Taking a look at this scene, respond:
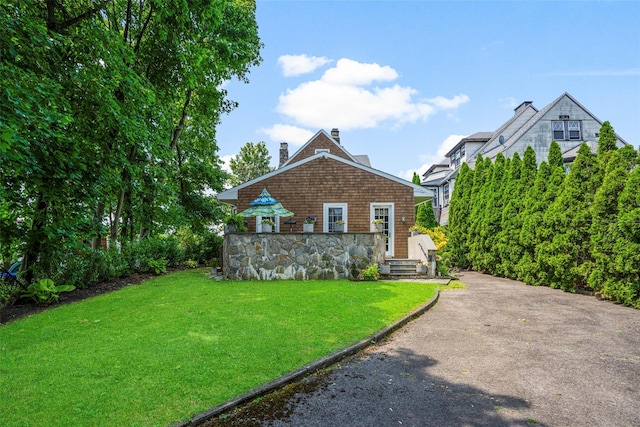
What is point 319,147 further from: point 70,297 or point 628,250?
point 628,250

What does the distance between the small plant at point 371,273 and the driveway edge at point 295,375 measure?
4.56 m

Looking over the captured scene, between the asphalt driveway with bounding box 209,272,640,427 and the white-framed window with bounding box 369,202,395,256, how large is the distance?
24.6ft

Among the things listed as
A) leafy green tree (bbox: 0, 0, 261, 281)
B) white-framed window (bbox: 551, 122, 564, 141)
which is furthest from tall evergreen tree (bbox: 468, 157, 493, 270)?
leafy green tree (bbox: 0, 0, 261, 281)

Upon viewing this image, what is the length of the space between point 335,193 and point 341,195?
282mm

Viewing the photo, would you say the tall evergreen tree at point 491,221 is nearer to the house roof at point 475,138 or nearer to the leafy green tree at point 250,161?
the house roof at point 475,138

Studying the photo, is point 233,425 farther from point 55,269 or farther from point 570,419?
point 55,269

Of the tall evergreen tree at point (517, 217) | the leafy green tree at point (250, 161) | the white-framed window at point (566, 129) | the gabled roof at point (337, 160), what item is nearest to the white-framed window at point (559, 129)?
the white-framed window at point (566, 129)

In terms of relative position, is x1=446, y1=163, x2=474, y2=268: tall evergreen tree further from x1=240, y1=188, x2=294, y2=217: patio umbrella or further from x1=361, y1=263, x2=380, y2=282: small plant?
x1=240, y1=188, x2=294, y2=217: patio umbrella

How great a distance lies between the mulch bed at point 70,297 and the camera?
6.90 metres

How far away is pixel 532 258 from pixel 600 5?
7.60 m

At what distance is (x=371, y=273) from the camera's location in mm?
10727

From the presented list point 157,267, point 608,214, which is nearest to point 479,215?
point 608,214

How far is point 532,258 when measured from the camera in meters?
11.3

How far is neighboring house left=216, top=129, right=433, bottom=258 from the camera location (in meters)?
14.0
